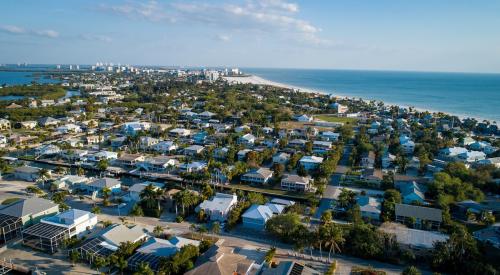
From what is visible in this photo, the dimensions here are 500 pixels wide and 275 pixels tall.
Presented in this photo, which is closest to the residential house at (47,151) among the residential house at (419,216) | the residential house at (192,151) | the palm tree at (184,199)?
the residential house at (192,151)

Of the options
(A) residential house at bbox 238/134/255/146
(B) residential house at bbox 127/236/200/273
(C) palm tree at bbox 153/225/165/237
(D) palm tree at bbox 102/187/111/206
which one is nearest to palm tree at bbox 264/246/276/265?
(B) residential house at bbox 127/236/200/273

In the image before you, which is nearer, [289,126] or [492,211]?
[492,211]

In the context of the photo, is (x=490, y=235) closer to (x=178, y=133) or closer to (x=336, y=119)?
(x=178, y=133)

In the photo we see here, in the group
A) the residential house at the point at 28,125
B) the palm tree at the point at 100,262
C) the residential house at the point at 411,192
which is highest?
the residential house at the point at 28,125

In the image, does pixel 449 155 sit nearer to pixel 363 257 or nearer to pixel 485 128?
pixel 485 128

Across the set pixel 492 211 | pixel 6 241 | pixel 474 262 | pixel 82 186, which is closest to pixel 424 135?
pixel 492 211

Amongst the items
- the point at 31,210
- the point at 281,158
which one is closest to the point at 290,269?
the point at 31,210

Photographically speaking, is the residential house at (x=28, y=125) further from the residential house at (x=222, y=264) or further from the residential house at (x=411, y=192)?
the residential house at (x=411, y=192)
